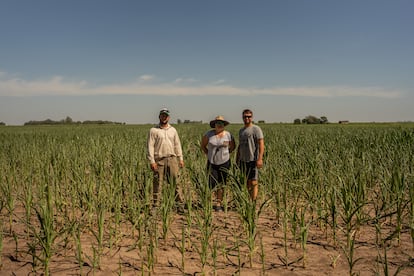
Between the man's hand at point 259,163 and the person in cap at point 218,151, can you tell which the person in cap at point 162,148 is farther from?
the man's hand at point 259,163

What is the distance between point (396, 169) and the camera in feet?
11.0

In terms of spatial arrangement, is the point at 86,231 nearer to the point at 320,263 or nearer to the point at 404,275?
the point at 320,263

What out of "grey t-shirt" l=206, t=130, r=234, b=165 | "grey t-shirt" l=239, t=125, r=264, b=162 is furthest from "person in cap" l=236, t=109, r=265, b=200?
"grey t-shirt" l=206, t=130, r=234, b=165

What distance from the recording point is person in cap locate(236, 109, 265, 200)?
4.37 meters

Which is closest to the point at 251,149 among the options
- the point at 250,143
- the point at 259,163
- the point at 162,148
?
the point at 250,143

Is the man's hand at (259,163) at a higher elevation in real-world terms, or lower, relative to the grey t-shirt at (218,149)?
lower

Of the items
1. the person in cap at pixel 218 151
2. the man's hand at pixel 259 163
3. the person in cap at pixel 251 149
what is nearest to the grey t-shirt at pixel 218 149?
the person in cap at pixel 218 151

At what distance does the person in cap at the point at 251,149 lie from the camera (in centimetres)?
437

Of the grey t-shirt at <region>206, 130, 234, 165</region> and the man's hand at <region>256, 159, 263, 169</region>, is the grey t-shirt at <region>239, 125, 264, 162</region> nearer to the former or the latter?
the man's hand at <region>256, 159, 263, 169</region>

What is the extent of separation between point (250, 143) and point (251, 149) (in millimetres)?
103

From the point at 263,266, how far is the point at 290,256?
0.54 meters

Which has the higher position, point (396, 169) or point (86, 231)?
point (396, 169)

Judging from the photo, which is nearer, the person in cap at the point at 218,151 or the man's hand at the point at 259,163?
→ the man's hand at the point at 259,163

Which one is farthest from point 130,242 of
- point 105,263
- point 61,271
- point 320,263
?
point 320,263
